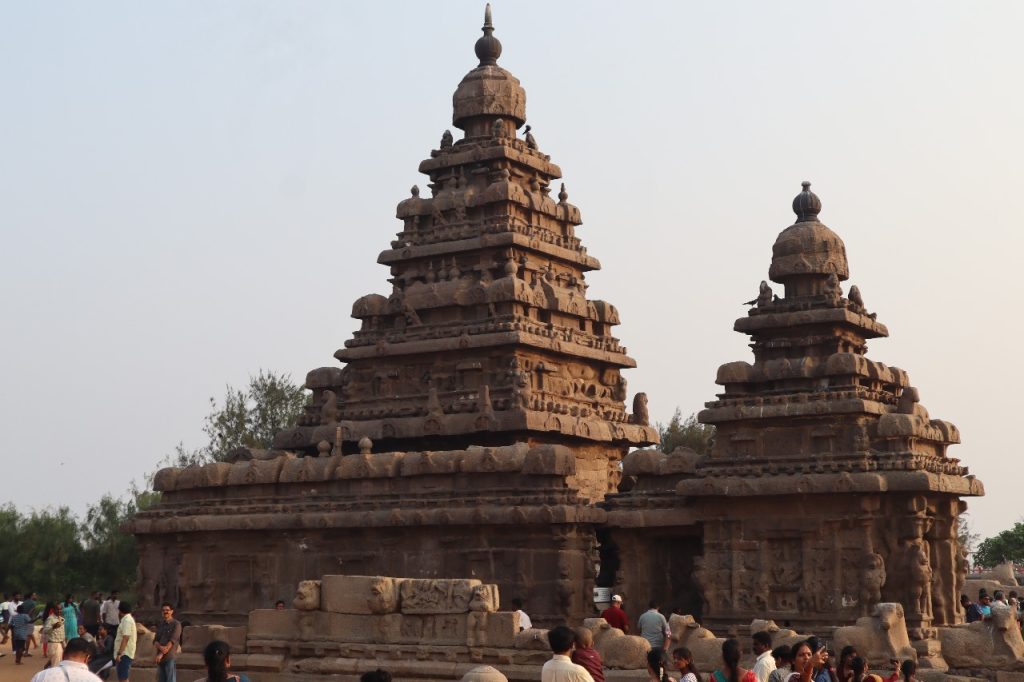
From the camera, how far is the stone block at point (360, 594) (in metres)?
24.9

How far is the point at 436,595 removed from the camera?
2467 centimetres

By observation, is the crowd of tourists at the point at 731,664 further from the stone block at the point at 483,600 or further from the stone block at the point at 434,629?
the stone block at the point at 434,629

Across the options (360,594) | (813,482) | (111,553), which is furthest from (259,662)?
(111,553)

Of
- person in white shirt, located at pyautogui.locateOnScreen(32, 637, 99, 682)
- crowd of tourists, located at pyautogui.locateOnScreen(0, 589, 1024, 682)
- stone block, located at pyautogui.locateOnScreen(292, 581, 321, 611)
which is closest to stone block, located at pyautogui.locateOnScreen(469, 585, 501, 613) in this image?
crowd of tourists, located at pyautogui.locateOnScreen(0, 589, 1024, 682)

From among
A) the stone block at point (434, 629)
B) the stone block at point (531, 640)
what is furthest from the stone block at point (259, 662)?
the stone block at point (531, 640)

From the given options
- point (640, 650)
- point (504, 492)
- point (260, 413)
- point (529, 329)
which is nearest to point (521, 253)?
point (529, 329)

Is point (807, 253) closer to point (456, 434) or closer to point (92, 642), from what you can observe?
point (456, 434)

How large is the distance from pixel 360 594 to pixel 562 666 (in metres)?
12.8

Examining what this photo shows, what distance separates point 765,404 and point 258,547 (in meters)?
12.9

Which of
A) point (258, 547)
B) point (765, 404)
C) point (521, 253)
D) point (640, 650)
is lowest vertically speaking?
point (640, 650)

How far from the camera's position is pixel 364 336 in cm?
3838

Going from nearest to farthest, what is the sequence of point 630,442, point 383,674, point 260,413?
point 383,674, point 630,442, point 260,413

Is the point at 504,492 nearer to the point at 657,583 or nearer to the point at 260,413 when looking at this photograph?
the point at 657,583

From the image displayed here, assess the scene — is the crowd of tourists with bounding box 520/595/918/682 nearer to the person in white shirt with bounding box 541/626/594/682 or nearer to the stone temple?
the person in white shirt with bounding box 541/626/594/682
